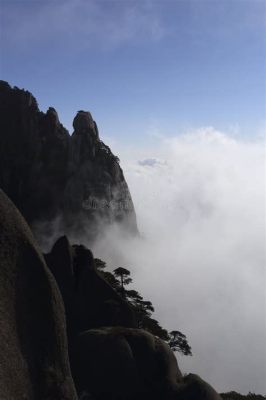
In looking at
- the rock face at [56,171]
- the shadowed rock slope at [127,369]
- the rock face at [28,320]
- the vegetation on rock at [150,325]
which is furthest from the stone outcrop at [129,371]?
the rock face at [56,171]

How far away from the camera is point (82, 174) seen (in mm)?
139750

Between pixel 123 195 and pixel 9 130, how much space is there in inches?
1860

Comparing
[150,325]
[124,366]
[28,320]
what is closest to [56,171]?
[150,325]

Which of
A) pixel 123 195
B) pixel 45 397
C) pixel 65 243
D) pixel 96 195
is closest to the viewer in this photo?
pixel 45 397

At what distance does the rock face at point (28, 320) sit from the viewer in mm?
16422

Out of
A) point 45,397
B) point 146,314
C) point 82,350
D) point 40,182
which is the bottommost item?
point 45,397

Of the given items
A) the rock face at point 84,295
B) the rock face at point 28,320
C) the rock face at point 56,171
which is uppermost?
the rock face at point 56,171

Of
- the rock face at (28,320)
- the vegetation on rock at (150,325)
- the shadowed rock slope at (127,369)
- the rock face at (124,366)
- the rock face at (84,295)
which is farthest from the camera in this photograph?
the vegetation on rock at (150,325)

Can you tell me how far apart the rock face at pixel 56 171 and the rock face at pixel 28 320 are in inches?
4475

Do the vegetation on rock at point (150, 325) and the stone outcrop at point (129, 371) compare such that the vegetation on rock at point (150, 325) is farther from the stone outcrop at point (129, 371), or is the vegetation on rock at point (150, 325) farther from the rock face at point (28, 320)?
the rock face at point (28, 320)

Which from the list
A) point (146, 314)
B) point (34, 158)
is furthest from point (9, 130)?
point (146, 314)

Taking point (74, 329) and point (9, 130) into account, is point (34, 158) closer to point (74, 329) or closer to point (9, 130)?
point (9, 130)

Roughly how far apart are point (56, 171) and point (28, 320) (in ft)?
422

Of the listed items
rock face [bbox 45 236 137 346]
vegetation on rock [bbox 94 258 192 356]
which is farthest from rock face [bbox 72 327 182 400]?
vegetation on rock [bbox 94 258 192 356]
